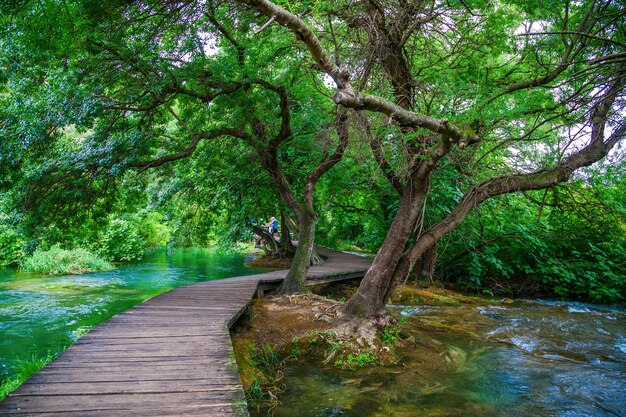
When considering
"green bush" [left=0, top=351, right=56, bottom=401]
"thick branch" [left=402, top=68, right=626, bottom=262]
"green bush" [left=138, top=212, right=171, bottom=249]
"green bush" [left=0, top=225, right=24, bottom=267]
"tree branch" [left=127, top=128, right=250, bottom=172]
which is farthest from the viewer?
"green bush" [left=138, top=212, right=171, bottom=249]

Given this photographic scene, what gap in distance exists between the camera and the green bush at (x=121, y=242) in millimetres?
20297

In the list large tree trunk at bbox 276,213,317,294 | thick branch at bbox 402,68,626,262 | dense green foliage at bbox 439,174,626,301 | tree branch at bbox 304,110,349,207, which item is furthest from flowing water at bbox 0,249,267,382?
dense green foliage at bbox 439,174,626,301

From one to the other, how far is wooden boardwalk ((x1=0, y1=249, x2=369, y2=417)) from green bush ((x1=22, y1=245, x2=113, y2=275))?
12.4 meters

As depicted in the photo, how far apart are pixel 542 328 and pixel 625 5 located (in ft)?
22.8

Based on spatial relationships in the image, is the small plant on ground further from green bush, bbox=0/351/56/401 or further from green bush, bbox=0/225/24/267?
green bush, bbox=0/225/24/267

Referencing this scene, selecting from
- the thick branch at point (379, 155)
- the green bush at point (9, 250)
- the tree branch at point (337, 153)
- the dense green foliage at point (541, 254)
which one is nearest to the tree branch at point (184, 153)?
the tree branch at point (337, 153)

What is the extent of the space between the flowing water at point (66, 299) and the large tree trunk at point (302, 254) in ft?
15.5

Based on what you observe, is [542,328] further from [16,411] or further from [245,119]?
[16,411]

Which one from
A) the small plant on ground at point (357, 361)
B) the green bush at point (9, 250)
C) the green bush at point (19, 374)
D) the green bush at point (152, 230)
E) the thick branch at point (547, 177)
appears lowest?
the green bush at point (19, 374)

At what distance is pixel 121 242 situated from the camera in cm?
2103

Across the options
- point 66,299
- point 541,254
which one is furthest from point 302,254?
point 66,299

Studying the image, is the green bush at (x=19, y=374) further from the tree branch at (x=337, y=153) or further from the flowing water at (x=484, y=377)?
the tree branch at (x=337, y=153)

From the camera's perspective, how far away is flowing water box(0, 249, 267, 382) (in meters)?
8.06

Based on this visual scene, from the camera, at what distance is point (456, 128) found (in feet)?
16.4
